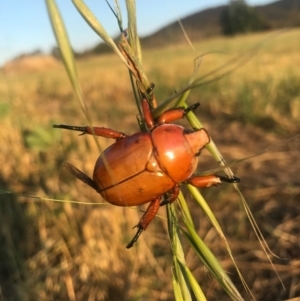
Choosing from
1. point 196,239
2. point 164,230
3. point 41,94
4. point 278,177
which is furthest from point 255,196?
point 41,94

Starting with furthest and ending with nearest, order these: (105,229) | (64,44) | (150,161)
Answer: (105,229)
(150,161)
(64,44)

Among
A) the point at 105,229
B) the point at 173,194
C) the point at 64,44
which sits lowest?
the point at 105,229

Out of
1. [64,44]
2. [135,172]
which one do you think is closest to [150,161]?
[135,172]

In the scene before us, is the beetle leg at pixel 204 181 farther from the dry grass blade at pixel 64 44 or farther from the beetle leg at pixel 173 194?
the dry grass blade at pixel 64 44

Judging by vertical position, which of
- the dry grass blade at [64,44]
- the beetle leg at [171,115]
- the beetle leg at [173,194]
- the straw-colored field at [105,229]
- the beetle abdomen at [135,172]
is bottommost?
the straw-colored field at [105,229]

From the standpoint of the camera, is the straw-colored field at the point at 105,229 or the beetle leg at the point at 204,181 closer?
the beetle leg at the point at 204,181

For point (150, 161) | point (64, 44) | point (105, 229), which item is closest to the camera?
point (64, 44)

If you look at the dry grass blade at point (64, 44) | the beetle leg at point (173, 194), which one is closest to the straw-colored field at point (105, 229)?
the beetle leg at point (173, 194)

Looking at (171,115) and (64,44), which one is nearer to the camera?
(64,44)

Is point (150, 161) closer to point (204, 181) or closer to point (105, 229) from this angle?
point (204, 181)
